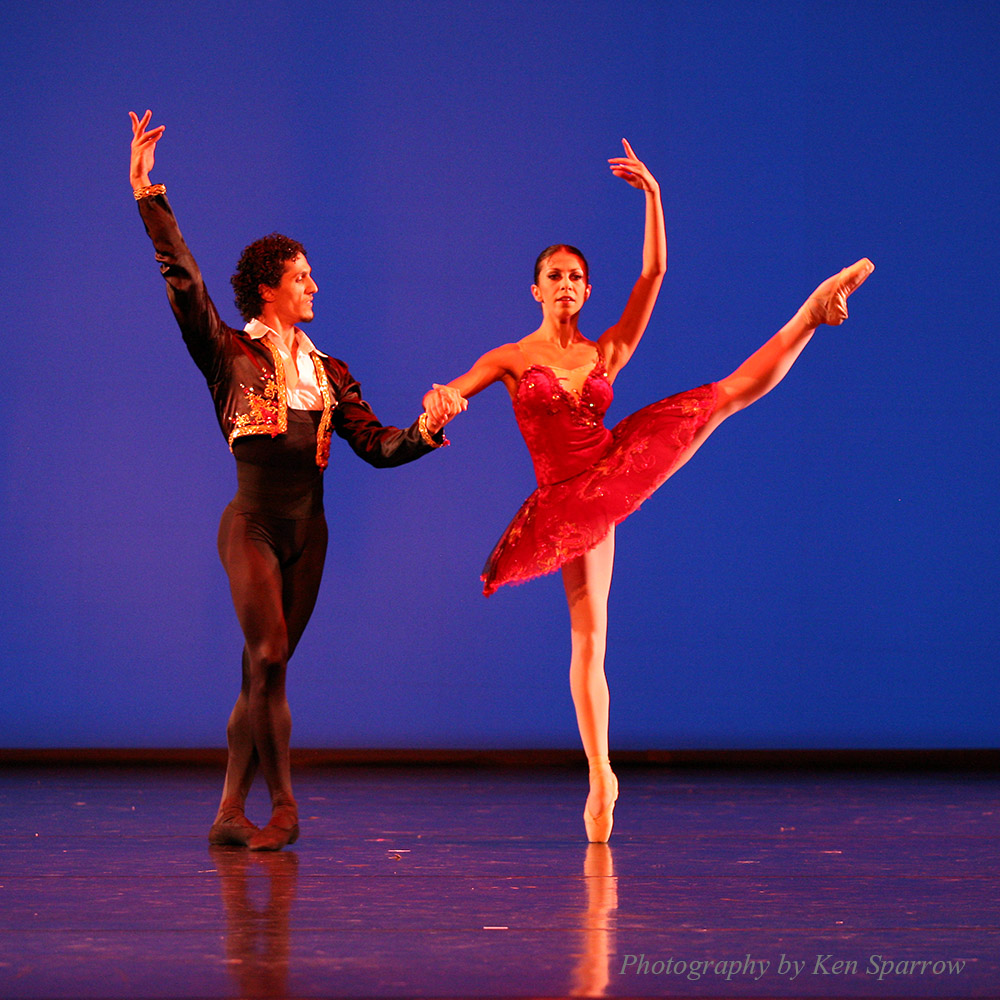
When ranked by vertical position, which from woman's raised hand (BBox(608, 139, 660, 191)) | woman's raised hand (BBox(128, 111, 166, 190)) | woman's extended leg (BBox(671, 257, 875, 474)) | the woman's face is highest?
woman's raised hand (BBox(608, 139, 660, 191))

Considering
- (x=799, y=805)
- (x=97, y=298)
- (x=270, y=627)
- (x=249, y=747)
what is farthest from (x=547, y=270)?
(x=97, y=298)

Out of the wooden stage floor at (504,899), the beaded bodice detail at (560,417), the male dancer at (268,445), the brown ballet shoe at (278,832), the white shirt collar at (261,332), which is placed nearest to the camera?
the wooden stage floor at (504,899)

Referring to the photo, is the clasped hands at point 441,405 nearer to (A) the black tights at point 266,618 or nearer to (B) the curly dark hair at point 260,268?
(A) the black tights at point 266,618

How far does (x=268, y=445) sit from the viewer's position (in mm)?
2773

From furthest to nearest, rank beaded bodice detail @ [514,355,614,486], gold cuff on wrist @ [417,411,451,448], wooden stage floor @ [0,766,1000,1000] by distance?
beaded bodice detail @ [514,355,614,486], gold cuff on wrist @ [417,411,451,448], wooden stage floor @ [0,766,1000,1000]

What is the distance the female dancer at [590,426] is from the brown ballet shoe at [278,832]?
0.68 meters

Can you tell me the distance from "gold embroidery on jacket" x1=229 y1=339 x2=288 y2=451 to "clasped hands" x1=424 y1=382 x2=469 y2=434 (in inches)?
12.8

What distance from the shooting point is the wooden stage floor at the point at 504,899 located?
1545 mm

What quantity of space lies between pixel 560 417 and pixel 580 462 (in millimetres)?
119

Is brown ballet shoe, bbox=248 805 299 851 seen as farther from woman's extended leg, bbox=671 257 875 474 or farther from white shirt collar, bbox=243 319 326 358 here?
woman's extended leg, bbox=671 257 875 474

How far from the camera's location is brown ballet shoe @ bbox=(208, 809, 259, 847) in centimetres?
265

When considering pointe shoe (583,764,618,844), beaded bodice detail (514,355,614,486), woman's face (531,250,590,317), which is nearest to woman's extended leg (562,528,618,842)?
pointe shoe (583,764,618,844)

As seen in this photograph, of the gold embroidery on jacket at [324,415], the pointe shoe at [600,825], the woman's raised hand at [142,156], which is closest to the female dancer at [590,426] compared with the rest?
the pointe shoe at [600,825]

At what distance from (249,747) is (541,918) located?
108cm
